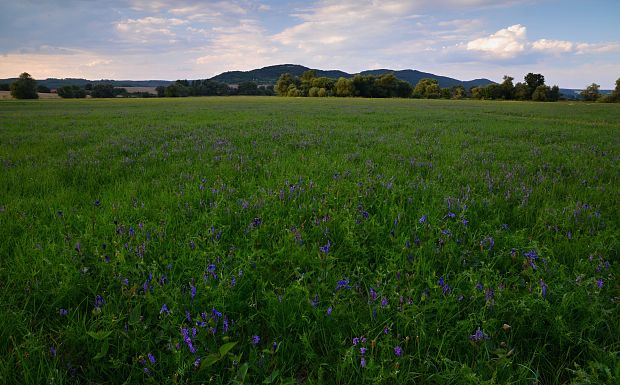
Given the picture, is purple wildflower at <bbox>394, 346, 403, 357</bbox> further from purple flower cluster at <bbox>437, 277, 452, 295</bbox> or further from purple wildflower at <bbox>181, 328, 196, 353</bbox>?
purple wildflower at <bbox>181, 328, 196, 353</bbox>

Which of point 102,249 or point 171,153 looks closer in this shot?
point 102,249

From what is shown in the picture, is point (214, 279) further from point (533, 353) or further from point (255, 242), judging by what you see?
point (533, 353)

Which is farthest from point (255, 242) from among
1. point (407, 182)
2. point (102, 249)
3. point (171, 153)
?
point (171, 153)

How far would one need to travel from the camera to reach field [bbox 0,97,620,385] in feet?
6.35

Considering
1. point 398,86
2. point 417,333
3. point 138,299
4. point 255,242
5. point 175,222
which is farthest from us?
point 398,86

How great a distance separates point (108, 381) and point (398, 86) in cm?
12439

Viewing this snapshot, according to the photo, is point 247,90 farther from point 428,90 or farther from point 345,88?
Answer: point 428,90

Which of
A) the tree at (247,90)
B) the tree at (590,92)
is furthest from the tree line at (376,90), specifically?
the tree at (247,90)

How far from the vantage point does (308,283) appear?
2.80 m

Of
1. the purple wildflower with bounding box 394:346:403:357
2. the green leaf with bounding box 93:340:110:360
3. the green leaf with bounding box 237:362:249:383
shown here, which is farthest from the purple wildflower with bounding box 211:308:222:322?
the purple wildflower with bounding box 394:346:403:357

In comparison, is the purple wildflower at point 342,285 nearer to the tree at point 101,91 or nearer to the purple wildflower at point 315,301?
the purple wildflower at point 315,301

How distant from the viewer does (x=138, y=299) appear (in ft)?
7.82

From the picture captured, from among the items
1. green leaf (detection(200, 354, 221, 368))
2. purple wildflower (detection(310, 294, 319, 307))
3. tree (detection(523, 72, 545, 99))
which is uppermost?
tree (detection(523, 72, 545, 99))

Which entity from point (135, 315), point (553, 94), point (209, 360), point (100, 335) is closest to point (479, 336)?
point (209, 360)
